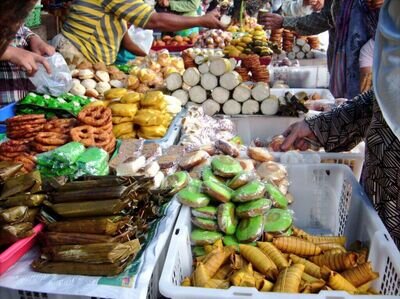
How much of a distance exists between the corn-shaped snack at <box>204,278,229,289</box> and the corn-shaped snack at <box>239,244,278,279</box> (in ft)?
0.43

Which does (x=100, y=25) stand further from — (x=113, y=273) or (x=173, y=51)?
(x=113, y=273)

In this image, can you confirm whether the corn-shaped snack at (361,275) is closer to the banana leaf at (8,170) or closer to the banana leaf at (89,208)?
the banana leaf at (89,208)

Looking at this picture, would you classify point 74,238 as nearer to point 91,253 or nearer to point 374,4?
point 91,253

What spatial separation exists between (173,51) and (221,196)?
4.85m

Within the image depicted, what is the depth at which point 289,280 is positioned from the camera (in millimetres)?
1290

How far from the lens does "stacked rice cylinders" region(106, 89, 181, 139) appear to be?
2.56 m

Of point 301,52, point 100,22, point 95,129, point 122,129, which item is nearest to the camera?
point 95,129

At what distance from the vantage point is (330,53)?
430 cm

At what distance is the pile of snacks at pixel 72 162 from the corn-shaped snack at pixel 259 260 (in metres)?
0.77

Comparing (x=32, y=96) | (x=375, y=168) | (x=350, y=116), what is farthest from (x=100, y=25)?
(x=375, y=168)

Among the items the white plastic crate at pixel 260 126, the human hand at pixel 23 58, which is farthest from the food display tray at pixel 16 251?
Result: the white plastic crate at pixel 260 126

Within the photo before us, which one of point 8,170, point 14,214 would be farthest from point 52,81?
point 14,214

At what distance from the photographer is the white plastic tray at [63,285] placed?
3.98ft

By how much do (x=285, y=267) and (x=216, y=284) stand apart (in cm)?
24
